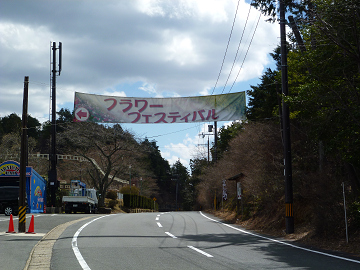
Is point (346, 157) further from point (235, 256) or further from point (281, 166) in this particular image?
point (281, 166)

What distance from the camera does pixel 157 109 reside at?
67.7 feet

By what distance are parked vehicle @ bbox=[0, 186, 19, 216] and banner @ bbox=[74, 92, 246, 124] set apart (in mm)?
12495

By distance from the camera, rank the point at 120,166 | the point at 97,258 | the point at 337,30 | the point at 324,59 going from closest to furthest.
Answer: the point at 97,258, the point at 337,30, the point at 324,59, the point at 120,166

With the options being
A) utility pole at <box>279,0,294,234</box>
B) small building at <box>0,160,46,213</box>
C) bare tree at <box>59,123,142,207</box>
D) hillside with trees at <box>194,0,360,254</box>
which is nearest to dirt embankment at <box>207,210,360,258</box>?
hillside with trees at <box>194,0,360,254</box>

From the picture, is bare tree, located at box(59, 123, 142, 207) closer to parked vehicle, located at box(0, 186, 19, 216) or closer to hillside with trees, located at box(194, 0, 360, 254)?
parked vehicle, located at box(0, 186, 19, 216)

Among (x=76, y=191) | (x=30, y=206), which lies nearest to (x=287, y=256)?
(x=30, y=206)

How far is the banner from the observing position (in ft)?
67.7

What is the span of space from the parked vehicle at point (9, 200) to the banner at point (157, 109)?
12.5 metres

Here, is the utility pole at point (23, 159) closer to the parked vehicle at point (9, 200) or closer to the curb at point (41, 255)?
the curb at point (41, 255)

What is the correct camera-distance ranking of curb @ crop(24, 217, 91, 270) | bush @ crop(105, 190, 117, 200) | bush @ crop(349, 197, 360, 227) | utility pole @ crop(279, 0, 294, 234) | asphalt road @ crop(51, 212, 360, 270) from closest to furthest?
asphalt road @ crop(51, 212, 360, 270)
curb @ crop(24, 217, 91, 270)
bush @ crop(349, 197, 360, 227)
utility pole @ crop(279, 0, 294, 234)
bush @ crop(105, 190, 117, 200)

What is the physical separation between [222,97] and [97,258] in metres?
13.0

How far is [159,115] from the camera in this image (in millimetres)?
20625

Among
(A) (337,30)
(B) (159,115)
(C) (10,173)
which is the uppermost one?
(A) (337,30)

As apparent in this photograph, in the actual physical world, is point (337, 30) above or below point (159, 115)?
above
